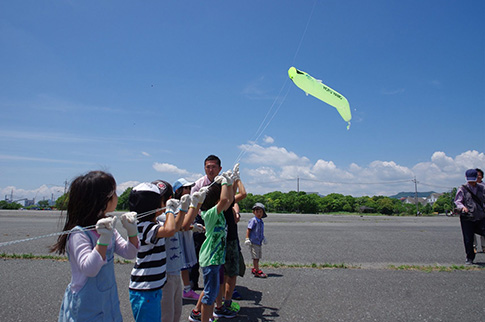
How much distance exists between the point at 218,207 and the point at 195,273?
6.96 ft

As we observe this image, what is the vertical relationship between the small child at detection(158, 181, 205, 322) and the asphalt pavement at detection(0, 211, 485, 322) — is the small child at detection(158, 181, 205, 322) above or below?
above

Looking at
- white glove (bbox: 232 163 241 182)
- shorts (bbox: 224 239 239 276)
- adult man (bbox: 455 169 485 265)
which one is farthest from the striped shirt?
adult man (bbox: 455 169 485 265)

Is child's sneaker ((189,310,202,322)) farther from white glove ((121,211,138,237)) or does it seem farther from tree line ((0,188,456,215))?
tree line ((0,188,456,215))

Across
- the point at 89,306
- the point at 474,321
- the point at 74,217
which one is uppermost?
the point at 74,217

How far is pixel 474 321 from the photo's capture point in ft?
12.0

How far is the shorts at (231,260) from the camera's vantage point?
4.01 meters

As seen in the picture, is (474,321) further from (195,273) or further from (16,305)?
(16,305)

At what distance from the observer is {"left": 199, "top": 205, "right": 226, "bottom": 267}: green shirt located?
11.2ft

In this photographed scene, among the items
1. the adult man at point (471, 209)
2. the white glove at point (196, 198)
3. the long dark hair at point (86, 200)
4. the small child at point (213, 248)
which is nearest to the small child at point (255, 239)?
the small child at point (213, 248)

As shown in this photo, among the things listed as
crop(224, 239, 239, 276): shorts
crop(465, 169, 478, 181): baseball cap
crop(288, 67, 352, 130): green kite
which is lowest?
crop(224, 239, 239, 276): shorts

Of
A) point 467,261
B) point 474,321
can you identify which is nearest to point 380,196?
point 467,261

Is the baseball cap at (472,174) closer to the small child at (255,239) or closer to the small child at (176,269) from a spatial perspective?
the small child at (255,239)

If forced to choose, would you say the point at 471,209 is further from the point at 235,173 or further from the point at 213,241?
the point at 213,241

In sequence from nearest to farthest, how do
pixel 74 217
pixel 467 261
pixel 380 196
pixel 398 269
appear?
pixel 74 217, pixel 398 269, pixel 467 261, pixel 380 196
